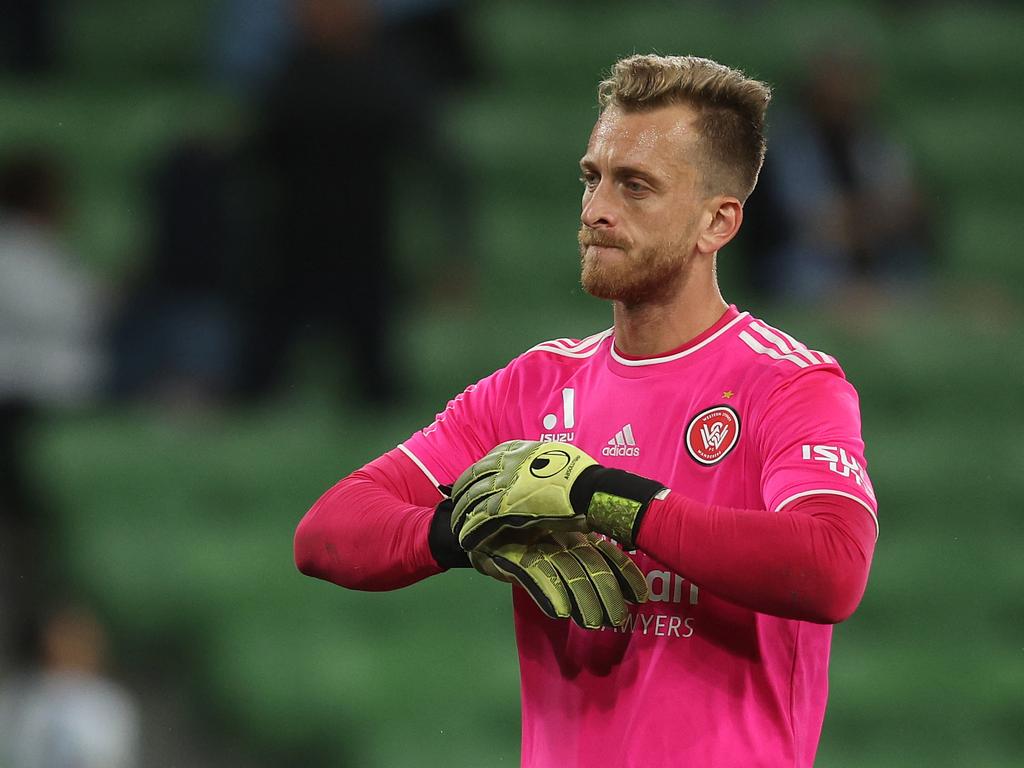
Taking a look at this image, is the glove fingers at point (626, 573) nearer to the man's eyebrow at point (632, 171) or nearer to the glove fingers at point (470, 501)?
the glove fingers at point (470, 501)

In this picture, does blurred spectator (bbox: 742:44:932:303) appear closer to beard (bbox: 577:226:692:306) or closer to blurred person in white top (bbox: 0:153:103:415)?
blurred person in white top (bbox: 0:153:103:415)

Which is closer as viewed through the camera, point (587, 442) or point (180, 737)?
point (587, 442)

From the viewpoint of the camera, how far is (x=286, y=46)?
28.9 feet

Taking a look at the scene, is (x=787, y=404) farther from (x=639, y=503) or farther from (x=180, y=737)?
(x=180, y=737)

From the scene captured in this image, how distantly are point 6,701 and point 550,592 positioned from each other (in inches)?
188

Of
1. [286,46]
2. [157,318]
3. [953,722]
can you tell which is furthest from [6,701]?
[953,722]

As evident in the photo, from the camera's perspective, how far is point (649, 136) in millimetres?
3355

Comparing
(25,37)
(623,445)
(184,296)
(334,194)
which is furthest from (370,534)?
(25,37)

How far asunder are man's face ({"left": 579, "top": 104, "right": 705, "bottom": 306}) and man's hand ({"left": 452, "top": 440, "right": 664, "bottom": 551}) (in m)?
0.41

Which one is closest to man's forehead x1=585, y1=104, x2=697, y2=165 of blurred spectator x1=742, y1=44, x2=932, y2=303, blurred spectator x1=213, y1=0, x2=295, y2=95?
blurred spectator x1=742, y1=44, x2=932, y2=303

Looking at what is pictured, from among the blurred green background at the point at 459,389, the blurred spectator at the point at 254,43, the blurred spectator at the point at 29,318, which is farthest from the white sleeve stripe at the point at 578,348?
the blurred spectator at the point at 254,43

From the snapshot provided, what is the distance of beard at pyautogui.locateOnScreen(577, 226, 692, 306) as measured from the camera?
3355 millimetres

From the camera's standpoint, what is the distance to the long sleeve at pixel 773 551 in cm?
290

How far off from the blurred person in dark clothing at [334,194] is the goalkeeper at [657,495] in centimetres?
446
